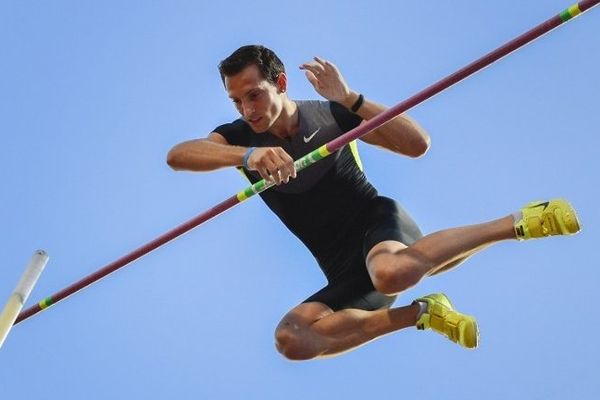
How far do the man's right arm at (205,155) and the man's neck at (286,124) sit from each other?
0.38 meters

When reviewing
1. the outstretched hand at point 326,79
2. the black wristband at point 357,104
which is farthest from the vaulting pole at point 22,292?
the black wristband at point 357,104

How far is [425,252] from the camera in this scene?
9.12 metres

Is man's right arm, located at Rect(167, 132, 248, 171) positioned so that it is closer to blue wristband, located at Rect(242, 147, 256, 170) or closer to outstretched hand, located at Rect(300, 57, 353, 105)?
blue wristband, located at Rect(242, 147, 256, 170)

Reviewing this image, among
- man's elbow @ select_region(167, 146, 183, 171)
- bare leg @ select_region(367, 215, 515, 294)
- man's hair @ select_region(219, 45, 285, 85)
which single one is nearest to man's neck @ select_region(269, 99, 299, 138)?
man's hair @ select_region(219, 45, 285, 85)

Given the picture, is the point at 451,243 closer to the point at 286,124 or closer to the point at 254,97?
the point at 286,124

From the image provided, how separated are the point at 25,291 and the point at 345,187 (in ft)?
7.97

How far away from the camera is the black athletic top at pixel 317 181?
32.0 ft

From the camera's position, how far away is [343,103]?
9312 mm

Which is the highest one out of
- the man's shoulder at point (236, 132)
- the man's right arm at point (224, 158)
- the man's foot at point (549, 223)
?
the man's foot at point (549, 223)

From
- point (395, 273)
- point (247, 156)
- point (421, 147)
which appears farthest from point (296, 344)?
point (421, 147)

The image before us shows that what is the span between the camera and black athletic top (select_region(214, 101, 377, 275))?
32.0 feet

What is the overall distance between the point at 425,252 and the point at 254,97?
5.37ft

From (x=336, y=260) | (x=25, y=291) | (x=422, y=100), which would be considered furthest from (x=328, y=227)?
(x=25, y=291)

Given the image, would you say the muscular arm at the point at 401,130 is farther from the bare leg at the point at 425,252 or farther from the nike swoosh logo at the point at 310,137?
the bare leg at the point at 425,252
